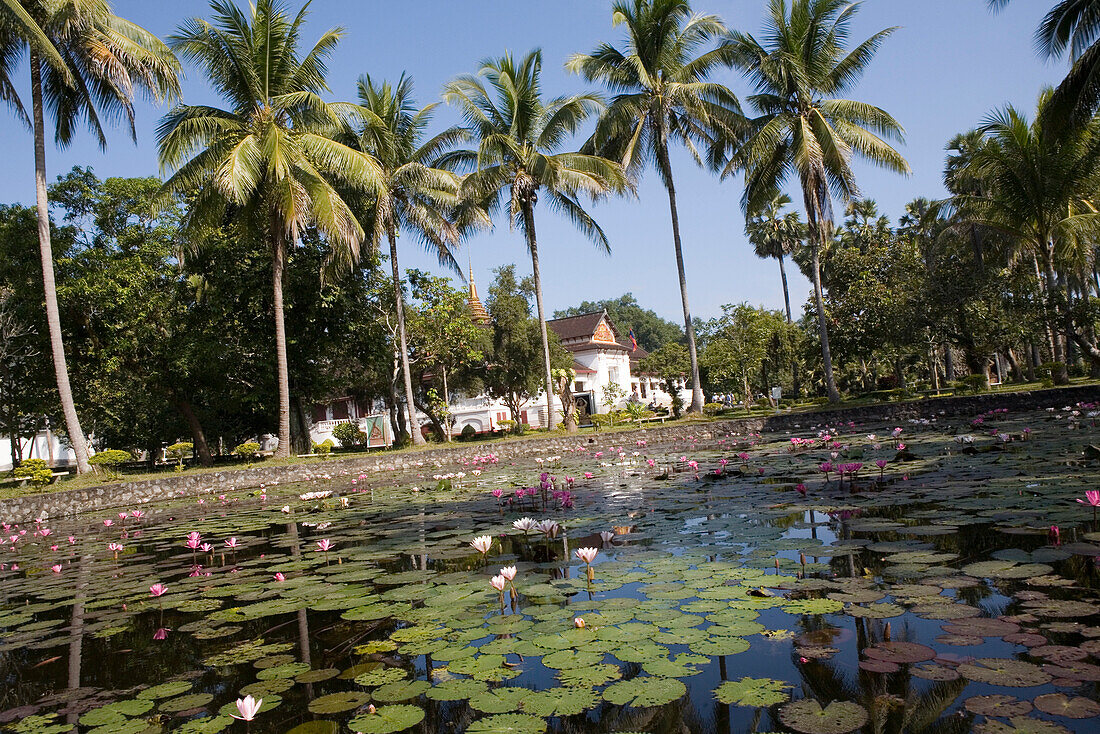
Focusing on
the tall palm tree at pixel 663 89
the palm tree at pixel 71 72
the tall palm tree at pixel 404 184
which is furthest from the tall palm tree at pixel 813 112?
the palm tree at pixel 71 72

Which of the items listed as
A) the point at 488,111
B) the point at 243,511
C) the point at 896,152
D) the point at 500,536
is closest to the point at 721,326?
the point at 896,152

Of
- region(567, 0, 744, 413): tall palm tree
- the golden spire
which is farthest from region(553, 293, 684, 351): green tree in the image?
region(567, 0, 744, 413): tall palm tree

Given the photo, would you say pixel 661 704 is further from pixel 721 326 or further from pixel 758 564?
pixel 721 326

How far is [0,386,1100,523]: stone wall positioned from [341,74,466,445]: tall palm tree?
167 inches

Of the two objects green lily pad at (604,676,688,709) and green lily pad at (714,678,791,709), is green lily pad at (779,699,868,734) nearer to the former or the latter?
green lily pad at (714,678,791,709)

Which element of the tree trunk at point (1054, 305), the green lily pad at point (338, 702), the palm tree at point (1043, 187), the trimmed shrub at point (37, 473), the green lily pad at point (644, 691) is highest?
the palm tree at point (1043, 187)

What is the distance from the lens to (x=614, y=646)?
8.82ft

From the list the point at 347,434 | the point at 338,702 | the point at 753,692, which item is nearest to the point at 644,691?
the point at 753,692

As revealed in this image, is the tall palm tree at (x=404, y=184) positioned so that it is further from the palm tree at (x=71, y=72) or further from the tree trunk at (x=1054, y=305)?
the tree trunk at (x=1054, y=305)

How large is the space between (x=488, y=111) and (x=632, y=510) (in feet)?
60.1

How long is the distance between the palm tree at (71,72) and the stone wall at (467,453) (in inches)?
92.2

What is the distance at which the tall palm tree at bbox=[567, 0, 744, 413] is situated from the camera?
20812mm

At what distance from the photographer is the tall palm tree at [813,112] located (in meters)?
19.4

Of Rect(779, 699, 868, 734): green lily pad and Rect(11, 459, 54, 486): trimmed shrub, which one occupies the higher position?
Rect(11, 459, 54, 486): trimmed shrub
